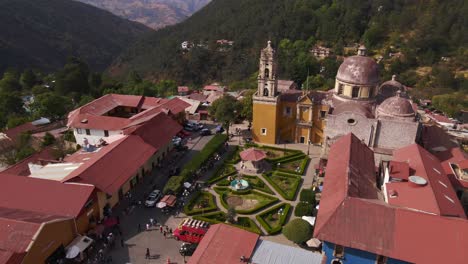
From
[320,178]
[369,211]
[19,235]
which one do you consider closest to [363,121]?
[320,178]

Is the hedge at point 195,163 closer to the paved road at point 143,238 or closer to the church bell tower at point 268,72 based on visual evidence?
the paved road at point 143,238

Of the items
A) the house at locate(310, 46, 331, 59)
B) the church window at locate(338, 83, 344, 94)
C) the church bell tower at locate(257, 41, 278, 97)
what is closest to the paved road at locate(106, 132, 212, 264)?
the church bell tower at locate(257, 41, 278, 97)

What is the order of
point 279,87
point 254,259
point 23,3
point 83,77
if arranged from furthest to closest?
point 23,3
point 83,77
point 279,87
point 254,259

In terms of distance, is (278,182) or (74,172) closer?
(74,172)

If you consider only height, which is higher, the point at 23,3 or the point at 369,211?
the point at 23,3

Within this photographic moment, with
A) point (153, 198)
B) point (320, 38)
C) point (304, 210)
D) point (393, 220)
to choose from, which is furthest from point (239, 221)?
point (320, 38)

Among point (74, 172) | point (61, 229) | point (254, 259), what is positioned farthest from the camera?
point (74, 172)

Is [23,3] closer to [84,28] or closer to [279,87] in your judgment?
[84,28]

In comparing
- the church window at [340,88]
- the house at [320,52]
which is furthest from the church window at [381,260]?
the house at [320,52]

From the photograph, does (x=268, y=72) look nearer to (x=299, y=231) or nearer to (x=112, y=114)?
(x=299, y=231)
